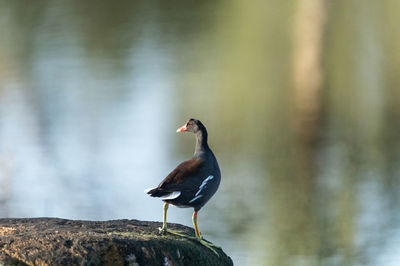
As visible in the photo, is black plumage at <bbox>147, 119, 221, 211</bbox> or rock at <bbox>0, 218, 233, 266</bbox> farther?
black plumage at <bbox>147, 119, 221, 211</bbox>

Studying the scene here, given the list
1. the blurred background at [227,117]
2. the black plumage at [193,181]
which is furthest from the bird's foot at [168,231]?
the blurred background at [227,117]

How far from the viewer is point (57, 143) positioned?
13672 millimetres

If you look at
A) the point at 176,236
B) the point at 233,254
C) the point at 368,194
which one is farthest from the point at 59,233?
the point at 368,194

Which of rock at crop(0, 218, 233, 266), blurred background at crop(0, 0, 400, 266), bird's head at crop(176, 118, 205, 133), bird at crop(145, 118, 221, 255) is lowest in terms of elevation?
rock at crop(0, 218, 233, 266)

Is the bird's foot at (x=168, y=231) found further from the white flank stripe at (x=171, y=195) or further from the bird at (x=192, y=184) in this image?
the white flank stripe at (x=171, y=195)

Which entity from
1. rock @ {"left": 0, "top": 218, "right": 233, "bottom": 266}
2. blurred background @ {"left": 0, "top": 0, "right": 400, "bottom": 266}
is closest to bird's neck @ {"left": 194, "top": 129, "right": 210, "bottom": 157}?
rock @ {"left": 0, "top": 218, "right": 233, "bottom": 266}

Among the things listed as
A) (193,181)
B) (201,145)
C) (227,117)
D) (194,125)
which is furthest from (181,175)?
(227,117)

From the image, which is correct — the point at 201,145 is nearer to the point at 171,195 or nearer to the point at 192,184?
the point at 192,184

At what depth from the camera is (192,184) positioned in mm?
3832

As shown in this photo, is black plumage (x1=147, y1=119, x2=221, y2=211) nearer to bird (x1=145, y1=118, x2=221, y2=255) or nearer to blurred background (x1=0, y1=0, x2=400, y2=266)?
bird (x1=145, y1=118, x2=221, y2=255)

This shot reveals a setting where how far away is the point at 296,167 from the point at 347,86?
610cm

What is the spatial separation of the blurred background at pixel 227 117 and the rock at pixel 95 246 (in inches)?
187

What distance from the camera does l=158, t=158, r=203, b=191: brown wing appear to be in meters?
3.74

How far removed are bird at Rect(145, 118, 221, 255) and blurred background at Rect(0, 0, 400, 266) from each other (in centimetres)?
465
